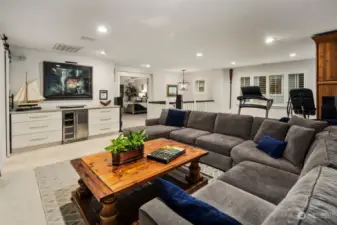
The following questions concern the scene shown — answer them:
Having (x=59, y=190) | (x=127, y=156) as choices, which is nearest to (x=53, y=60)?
(x=59, y=190)

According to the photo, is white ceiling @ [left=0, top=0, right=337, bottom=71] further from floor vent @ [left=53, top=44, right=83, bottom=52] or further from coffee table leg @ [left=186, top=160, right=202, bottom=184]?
coffee table leg @ [left=186, top=160, right=202, bottom=184]

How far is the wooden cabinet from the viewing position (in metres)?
3.42

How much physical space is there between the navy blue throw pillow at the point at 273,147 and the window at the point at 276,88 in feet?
17.4

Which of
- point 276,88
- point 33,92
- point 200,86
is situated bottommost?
point 33,92

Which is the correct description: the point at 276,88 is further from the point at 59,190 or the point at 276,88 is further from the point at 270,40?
the point at 59,190

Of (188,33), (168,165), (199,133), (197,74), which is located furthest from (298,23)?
(197,74)

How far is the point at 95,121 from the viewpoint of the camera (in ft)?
17.4

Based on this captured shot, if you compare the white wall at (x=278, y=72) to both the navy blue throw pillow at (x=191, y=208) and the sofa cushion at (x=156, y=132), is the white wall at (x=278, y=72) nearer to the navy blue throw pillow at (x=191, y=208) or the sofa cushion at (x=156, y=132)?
the sofa cushion at (x=156, y=132)

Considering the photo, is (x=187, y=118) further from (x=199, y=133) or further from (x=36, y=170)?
(x=36, y=170)

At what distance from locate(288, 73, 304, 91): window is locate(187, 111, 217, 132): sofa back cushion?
4.59 m

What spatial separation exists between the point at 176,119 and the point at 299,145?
2.56 meters

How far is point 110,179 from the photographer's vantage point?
5.54 ft

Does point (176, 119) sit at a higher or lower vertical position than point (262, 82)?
lower

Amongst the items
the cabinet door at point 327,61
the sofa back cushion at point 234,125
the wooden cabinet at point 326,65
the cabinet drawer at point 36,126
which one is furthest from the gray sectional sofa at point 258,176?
the cabinet drawer at point 36,126
